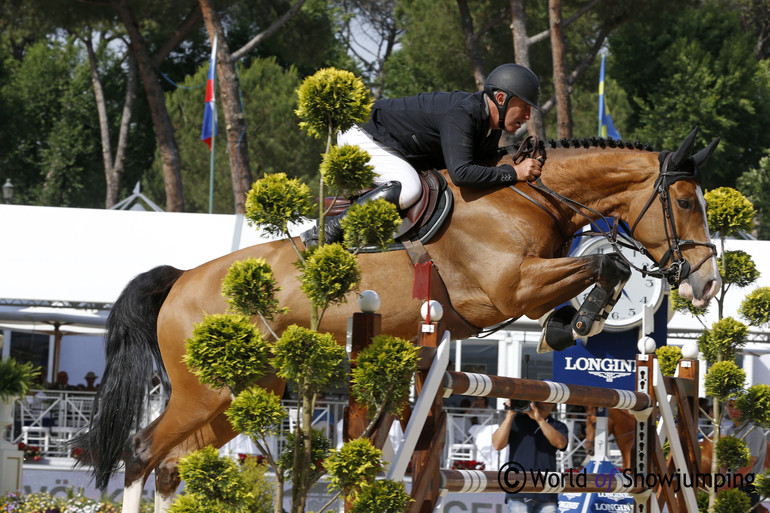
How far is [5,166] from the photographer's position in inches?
1171

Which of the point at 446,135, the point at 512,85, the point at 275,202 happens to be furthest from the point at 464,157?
the point at 275,202

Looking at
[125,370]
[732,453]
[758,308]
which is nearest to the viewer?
[125,370]

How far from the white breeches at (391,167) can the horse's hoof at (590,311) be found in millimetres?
949

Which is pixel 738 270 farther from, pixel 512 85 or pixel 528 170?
pixel 512 85

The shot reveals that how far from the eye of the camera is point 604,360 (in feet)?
22.4

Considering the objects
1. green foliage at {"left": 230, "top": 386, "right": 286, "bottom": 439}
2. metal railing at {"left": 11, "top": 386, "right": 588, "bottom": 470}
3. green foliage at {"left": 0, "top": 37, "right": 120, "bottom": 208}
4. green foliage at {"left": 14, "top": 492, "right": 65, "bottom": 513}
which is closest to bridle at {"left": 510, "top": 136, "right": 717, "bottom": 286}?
green foliage at {"left": 230, "top": 386, "right": 286, "bottom": 439}

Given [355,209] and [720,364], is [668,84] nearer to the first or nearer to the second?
[720,364]

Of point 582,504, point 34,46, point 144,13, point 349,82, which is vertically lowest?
point 582,504

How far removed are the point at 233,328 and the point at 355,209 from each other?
56cm

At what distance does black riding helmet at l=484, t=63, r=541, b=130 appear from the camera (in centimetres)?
426

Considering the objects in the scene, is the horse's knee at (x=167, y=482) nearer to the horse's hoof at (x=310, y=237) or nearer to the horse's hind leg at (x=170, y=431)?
the horse's hind leg at (x=170, y=431)

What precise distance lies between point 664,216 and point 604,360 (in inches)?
109

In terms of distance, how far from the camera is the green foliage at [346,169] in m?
2.88

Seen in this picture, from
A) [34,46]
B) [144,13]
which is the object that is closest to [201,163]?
[144,13]
